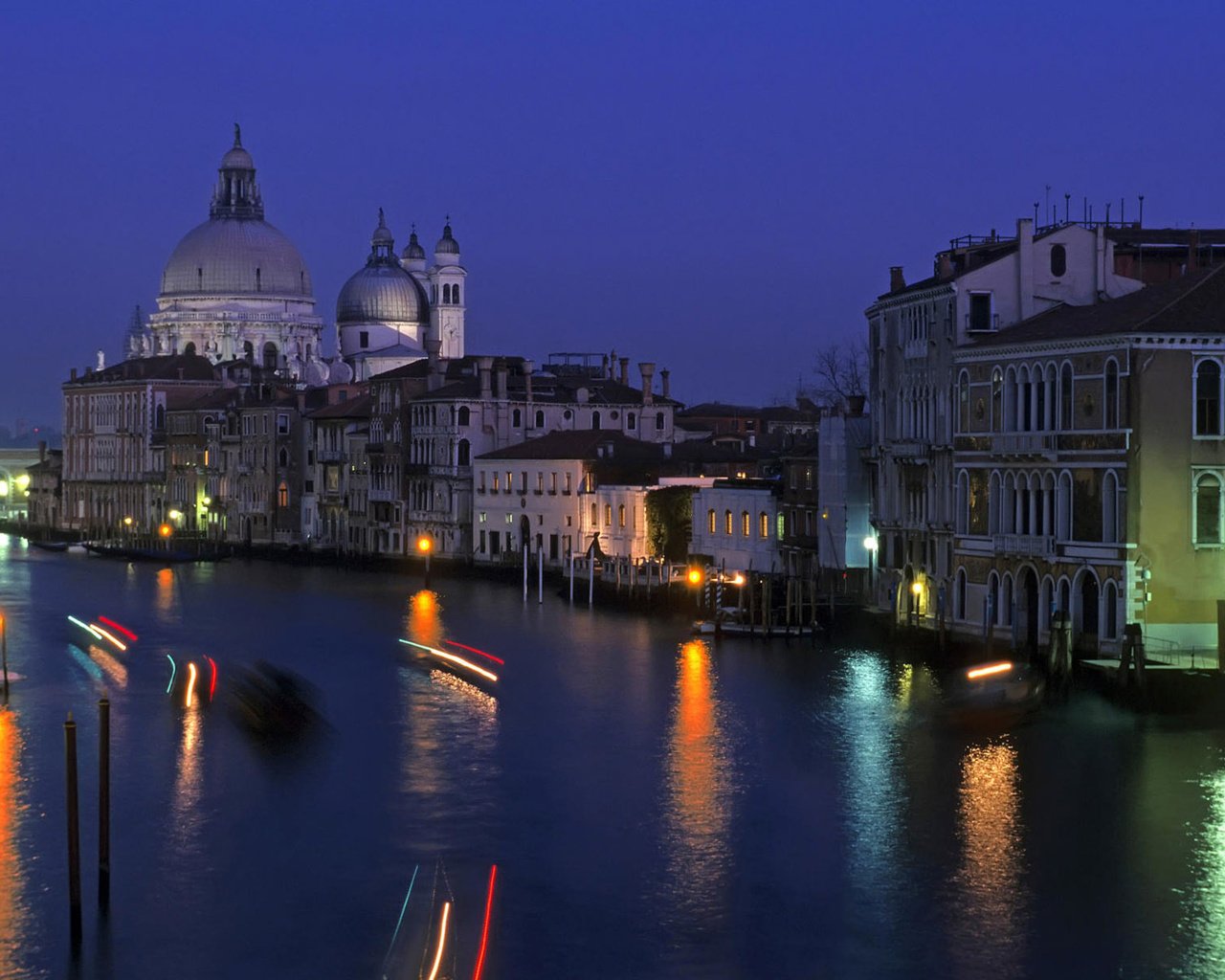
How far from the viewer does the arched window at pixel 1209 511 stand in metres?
27.9

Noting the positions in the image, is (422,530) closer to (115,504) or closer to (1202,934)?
(115,504)

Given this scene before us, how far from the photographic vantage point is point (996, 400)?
31.2 meters

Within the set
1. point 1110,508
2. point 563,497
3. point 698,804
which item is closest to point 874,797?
point 698,804

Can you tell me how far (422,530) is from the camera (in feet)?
192

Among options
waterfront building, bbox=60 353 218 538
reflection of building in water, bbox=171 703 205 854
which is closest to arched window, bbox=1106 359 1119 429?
reflection of building in water, bbox=171 703 205 854

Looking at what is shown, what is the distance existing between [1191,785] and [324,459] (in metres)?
46.4

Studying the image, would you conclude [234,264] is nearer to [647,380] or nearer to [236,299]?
[236,299]

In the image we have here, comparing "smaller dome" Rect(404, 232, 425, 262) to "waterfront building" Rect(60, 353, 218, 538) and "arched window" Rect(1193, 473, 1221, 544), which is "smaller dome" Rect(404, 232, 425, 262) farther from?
"arched window" Rect(1193, 473, 1221, 544)

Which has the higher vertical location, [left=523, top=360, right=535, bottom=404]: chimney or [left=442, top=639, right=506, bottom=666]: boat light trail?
[left=523, top=360, right=535, bottom=404]: chimney

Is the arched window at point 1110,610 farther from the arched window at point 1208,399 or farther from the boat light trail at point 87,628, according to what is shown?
the boat light trail at point 87,628

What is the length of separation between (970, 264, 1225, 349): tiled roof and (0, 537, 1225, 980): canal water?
471 centimetres

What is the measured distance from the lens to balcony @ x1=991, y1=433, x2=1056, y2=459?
29562mm

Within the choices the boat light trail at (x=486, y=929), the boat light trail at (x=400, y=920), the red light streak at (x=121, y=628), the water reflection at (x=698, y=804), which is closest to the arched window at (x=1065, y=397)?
the water reflection at (x=698, y=804)

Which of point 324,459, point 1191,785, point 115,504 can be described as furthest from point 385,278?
point 1191,785
